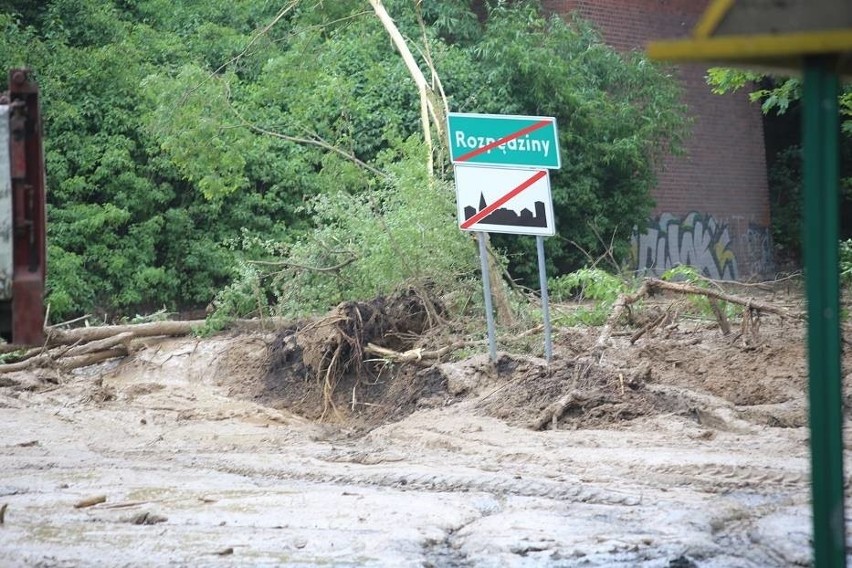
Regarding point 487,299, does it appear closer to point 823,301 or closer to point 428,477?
point 428,477

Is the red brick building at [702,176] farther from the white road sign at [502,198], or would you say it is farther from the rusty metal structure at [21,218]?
the rusty metal structure at [21,218]

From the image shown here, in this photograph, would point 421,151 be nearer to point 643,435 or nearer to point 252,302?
point 252,302

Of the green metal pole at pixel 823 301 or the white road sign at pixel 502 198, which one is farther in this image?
the white road sign at pixel 502 198

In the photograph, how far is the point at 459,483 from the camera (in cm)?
730

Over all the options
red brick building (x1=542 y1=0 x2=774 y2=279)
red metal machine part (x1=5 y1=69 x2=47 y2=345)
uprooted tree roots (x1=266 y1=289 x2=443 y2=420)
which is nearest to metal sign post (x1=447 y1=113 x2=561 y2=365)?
uprooted tree roots (x1=266 y1=289 x2=443 y2=420)

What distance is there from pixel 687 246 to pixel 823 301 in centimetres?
2467

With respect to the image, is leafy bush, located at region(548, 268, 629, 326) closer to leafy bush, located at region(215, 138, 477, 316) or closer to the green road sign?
leafy bush, located at region(215, 138, 477, 316)

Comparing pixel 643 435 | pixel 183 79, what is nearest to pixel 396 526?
pixel 643 435

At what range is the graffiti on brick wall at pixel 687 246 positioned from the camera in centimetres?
2605

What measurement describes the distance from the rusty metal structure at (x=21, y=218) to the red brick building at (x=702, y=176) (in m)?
21.5

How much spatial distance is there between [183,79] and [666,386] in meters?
10.0

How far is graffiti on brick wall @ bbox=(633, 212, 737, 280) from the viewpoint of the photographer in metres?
26.0

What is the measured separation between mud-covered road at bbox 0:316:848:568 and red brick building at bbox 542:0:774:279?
587 inches

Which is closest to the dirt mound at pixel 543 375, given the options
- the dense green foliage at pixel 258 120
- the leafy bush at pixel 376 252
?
the leafy bush at pixel 376 252
